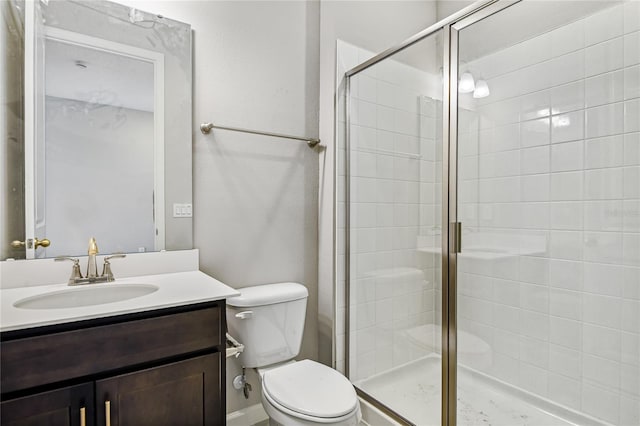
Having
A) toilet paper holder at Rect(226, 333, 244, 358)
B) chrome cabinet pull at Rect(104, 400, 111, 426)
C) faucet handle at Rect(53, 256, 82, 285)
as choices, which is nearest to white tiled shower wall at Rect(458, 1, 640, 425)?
toilet paper holder at Rect(226, 333, 244, 358)

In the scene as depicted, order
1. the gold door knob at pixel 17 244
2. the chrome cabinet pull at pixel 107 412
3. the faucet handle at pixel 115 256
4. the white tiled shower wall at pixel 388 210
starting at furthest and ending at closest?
the white tiled shower wall at pixel 388 210, the faucet handle at pixel 115 256, the gold door knob at pixel 17 244, the chrome cabinet pull at pixel 107 412

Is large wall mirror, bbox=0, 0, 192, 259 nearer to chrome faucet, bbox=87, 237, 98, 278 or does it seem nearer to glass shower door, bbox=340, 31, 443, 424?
chrome faucet, bbox=87, 237, 98, 278

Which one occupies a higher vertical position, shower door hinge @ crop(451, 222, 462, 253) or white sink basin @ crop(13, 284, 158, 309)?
shower door hinge @ crop(451, 222, 462, 253)

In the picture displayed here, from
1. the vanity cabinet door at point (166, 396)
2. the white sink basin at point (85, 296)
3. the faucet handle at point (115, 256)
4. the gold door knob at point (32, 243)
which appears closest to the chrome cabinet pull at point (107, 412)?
the vanity cabinet door at point (166, 396)

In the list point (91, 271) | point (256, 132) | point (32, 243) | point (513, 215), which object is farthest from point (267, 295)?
point (513, 215)

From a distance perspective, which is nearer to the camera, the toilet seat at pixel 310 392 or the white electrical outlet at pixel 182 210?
the toilet seat at pixel 310 392

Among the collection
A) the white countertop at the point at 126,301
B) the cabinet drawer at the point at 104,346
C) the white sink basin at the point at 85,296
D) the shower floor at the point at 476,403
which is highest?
the white countertop at the point at 126,301

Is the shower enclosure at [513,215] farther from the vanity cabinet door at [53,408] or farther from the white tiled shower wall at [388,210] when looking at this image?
the vanity cabinet door at [53,408]

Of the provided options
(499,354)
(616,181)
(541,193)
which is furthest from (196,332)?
(616,181)

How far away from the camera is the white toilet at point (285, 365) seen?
1354mm

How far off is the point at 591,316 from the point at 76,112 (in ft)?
7.36

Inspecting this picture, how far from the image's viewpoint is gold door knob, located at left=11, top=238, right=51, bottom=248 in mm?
1344

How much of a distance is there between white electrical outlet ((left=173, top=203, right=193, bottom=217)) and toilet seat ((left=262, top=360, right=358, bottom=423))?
79 centimetres

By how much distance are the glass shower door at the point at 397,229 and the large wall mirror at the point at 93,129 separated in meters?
0.89
